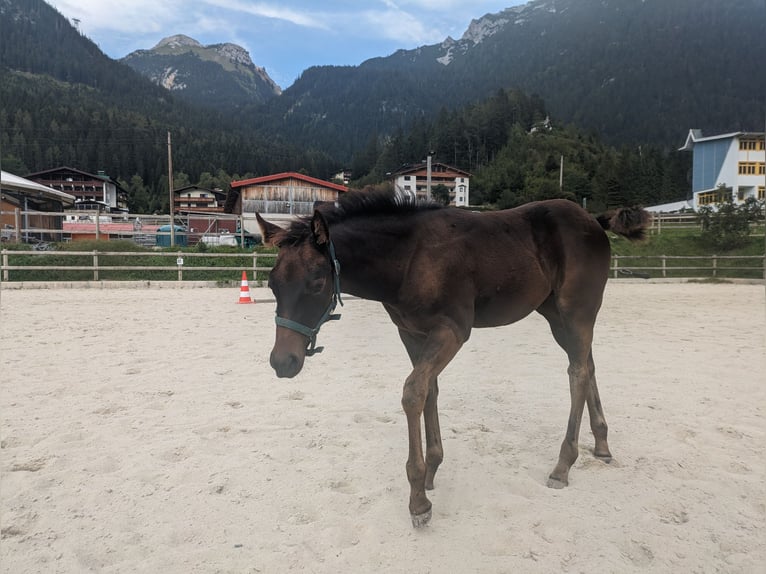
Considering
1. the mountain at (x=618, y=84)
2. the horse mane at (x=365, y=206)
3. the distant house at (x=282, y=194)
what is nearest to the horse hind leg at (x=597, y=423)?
the horse mane at (x=365, y=206)

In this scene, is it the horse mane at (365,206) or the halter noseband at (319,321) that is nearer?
the halter noseband at (319,321)

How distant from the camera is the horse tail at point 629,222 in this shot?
3199 mm

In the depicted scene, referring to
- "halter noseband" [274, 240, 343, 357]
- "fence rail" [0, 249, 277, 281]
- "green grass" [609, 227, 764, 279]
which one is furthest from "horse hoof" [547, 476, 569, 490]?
"green grass" [609, 227, 764, 279]

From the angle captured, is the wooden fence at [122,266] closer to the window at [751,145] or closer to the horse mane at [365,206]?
the horse mane at [365,206]

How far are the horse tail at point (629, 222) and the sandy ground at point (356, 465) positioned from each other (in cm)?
157

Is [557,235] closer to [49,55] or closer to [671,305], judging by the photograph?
[671,305]

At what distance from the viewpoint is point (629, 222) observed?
10.5 feet

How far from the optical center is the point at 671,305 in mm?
11133

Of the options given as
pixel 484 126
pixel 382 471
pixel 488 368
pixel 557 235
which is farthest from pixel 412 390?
pixel 484 126

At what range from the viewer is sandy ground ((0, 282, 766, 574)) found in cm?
219

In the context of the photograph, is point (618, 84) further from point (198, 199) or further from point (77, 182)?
point (77, 182)

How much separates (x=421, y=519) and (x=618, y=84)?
5992 inches

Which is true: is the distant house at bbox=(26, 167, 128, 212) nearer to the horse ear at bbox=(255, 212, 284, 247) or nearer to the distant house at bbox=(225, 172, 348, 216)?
the distant house at bbox=(225, 172, 348, 216)

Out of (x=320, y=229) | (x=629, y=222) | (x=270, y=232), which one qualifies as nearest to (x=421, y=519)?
(x=320, y=229)
